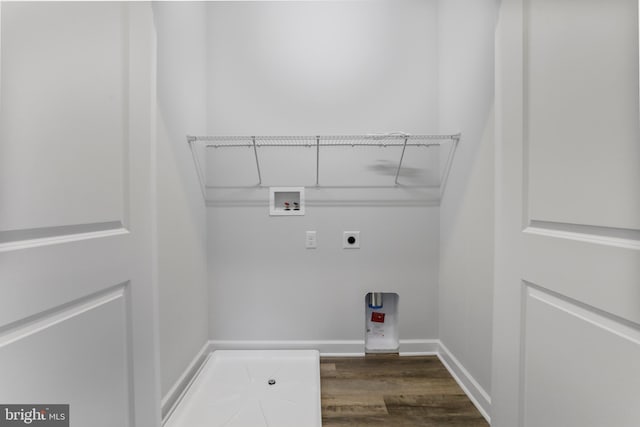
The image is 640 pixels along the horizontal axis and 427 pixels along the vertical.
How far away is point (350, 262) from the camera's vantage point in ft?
6.36

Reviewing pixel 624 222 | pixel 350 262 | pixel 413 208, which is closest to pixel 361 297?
pixel 350 262

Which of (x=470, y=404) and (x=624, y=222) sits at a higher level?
(x=624, y=222)

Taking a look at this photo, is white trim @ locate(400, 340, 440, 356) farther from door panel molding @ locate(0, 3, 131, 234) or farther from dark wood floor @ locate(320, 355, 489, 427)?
door panel molding @ locate(0, 3, 131, 234)

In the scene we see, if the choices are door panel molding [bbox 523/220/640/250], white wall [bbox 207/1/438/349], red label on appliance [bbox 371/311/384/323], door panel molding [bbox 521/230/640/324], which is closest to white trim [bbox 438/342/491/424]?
white wall [bbox 207/1/438/349]

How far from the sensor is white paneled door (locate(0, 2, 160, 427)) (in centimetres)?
55

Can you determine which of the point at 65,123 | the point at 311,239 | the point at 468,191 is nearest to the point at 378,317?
the point at 311,239

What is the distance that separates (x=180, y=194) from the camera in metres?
1.55

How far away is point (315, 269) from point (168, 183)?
1.07 meters

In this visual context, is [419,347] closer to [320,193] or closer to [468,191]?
[468,191]

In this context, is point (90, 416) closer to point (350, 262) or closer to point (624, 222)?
point (624, 222)

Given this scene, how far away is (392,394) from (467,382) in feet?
1.40

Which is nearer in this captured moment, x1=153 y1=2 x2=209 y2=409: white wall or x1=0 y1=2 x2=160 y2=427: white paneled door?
x1=0 y1=2 x2=160 y2=427: white paneled door

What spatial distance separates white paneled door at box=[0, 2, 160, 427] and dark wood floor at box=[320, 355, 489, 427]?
37.3 inches

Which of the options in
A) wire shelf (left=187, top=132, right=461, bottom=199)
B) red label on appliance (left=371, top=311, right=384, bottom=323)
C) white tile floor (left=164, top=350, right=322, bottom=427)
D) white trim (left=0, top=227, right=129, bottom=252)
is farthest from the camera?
red label on appliance (left=371, top=311, right=384, bottom=323)
